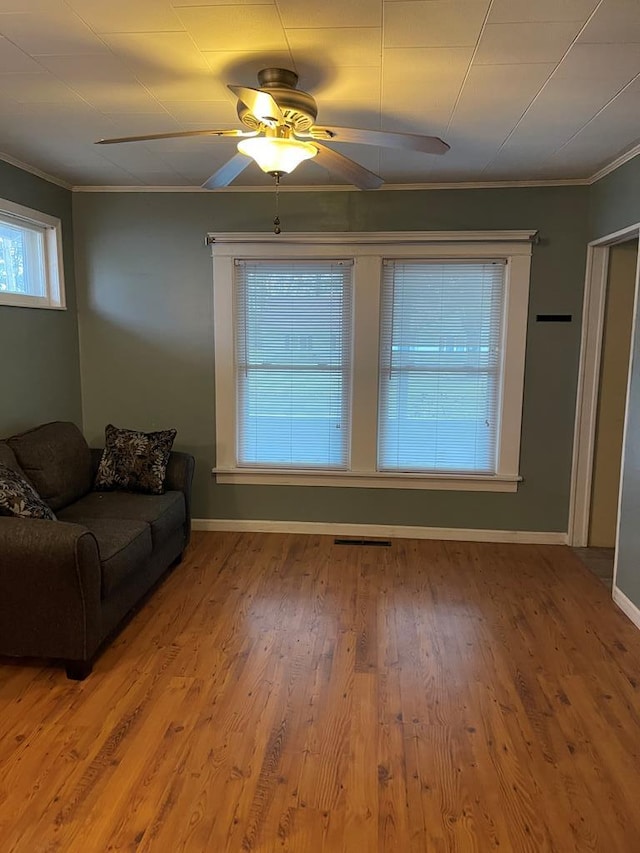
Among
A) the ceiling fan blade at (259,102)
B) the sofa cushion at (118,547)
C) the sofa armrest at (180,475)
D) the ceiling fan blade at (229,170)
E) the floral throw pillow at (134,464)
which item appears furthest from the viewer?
the sofa armrest at (180,475)

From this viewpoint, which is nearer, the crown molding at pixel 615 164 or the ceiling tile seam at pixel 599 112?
the ceiling tile seam at pixel 599 112

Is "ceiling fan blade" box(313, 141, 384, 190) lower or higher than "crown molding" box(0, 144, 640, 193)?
lower

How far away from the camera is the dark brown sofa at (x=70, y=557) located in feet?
7.93

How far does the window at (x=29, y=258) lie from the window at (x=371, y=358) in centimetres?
113

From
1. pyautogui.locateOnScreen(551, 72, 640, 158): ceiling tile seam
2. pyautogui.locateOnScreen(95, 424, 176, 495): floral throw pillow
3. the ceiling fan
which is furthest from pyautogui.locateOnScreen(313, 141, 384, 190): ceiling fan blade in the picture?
pyautogui.locateOnScreen(95, 424, 176, 495): floral throw pillow

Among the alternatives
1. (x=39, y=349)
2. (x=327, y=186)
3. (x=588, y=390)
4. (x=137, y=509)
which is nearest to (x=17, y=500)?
(x=137, y=509)

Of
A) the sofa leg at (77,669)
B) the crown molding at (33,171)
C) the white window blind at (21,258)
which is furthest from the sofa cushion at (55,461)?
the crown molding at (33,171)

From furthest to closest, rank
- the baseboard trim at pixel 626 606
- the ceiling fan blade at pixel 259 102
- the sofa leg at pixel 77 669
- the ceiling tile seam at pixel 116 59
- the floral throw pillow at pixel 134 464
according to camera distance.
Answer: the floral throw pillow at pixel 134 464
the baseboard trim at pixel 626 606
the sofa leg at pixel 77 669
the ceiling tile seam at pixel 116 59
the ceiling fan blade at pixel 259 102

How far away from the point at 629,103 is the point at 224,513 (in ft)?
11.7

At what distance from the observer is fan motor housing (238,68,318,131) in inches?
84.1

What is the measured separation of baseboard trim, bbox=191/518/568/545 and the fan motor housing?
115 inches

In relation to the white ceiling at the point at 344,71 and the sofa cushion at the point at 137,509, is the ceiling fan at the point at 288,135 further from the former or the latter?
the sofa cushion at the point at 137,509

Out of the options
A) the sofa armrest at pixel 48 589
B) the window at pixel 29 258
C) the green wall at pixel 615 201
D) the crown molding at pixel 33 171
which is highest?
the crown molding at pixel 33 171

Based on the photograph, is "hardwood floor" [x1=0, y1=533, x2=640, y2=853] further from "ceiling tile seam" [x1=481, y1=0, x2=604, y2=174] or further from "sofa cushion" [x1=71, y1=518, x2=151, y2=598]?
"ceiling tile seam" [x1=481, y1=0, x2=604, y2=174]
